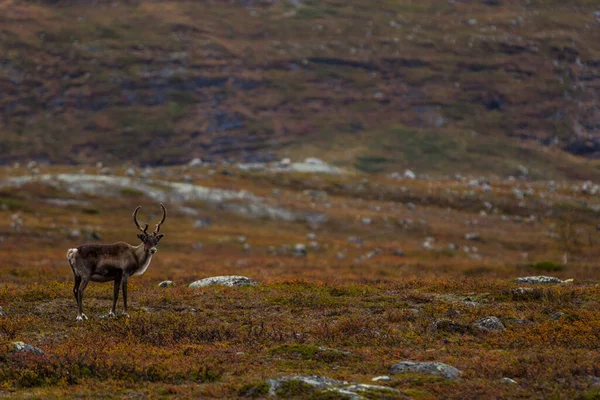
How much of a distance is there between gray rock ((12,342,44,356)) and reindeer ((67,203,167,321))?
4.19 meters

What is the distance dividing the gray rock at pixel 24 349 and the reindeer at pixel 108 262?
4190 mm

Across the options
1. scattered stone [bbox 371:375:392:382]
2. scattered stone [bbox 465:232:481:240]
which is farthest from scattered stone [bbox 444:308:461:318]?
scattered stone [bbox 465:232:481:240]

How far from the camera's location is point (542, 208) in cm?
12250

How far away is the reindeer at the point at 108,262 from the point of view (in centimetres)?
2270

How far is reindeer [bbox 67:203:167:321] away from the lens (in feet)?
74.5

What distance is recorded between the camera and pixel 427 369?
1728 cm

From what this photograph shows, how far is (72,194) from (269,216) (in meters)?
23.8

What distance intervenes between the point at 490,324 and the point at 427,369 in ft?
18.1

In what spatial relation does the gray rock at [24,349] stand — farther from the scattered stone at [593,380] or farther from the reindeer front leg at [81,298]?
the scattered stone at [593,380]

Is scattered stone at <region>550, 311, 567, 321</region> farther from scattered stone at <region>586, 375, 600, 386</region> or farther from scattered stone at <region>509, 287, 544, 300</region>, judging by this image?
scattered stone at <region>586, 375, 600, 386</region>

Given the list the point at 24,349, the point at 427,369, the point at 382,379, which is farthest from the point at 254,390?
the point at 24,349

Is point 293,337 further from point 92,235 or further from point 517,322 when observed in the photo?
point 92,235

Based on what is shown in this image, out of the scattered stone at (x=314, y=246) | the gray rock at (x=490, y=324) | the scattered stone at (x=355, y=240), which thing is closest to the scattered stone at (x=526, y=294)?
the gray rock at (x=490, y=324)

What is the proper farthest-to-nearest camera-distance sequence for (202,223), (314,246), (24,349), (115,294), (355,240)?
(202,223) < (355,240) < (314,246) < (115,294) < (24,349)
